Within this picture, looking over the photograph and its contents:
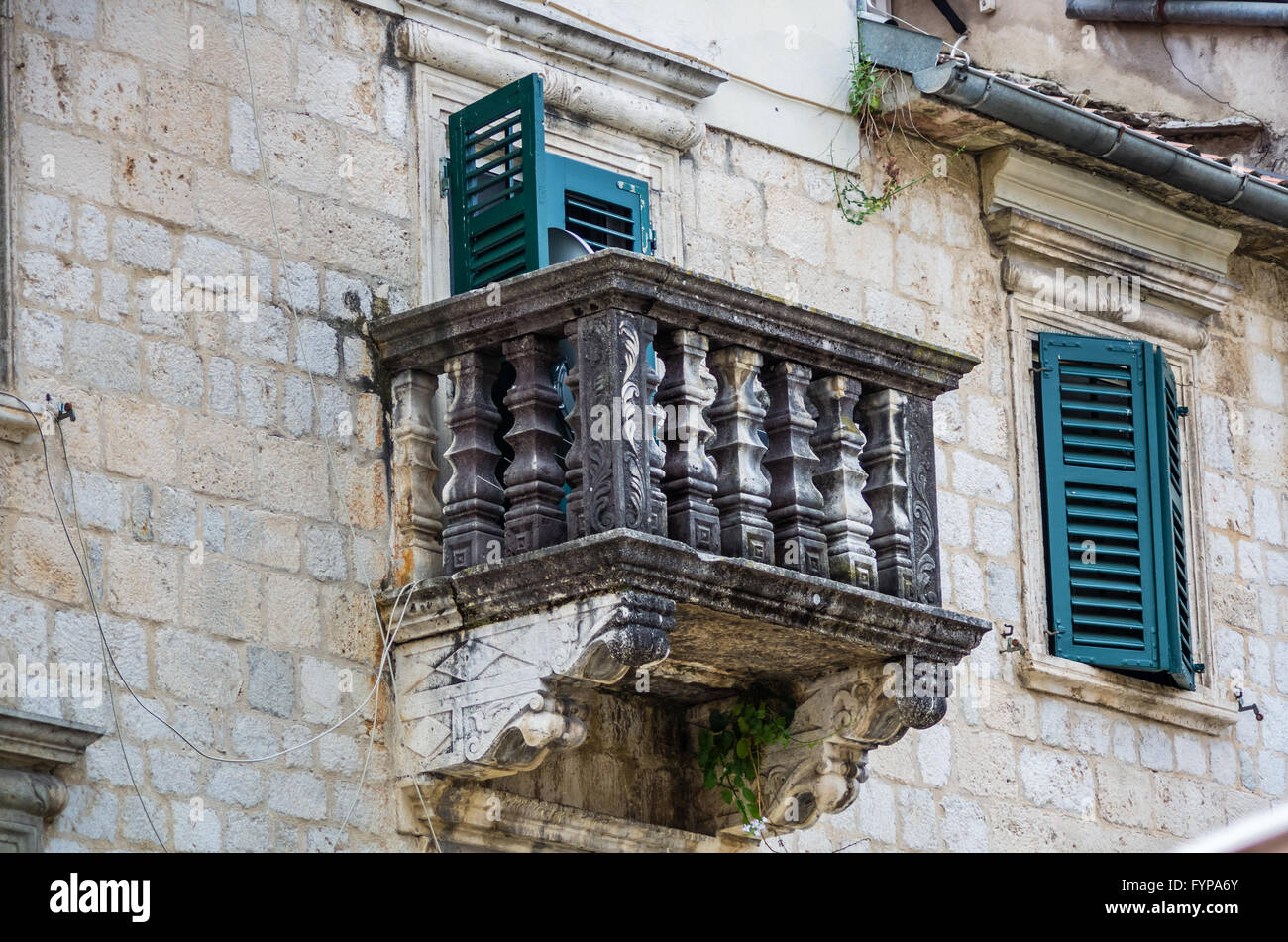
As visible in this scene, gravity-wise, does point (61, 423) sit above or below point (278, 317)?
below

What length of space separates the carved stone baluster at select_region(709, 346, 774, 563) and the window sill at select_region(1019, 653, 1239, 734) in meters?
2.33

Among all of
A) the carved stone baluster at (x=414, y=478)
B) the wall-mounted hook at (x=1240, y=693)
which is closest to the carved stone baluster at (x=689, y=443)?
the carved stone baluster at (x=414, y=478)

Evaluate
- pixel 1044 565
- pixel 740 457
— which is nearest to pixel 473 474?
pixel 740 457

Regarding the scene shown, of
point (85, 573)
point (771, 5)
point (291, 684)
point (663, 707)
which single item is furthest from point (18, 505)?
point (771, 5)

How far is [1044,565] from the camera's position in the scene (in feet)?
32.7

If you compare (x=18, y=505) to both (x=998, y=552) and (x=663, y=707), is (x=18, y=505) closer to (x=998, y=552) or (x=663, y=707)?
(x=663, y=707)

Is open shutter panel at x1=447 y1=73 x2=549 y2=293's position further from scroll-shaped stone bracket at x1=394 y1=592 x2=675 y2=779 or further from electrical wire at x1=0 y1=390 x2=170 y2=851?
electrical wire at x1=0 y1=390 x2=170 y2=851

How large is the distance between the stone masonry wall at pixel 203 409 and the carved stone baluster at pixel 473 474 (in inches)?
11.9

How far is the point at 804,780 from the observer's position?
830 centimetres

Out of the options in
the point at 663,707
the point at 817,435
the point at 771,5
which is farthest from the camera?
the point at 771,5

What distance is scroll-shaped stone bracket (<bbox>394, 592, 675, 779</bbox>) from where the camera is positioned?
7234 mm

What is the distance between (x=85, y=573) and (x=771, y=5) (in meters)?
3.92

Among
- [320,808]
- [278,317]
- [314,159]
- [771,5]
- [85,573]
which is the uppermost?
[771,5]

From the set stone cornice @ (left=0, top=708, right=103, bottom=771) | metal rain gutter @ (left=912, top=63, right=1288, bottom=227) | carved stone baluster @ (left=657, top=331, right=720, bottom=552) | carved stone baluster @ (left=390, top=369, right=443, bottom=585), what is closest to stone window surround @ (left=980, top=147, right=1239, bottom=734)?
metal rain gutter @ (left=912, top=63, right=1288, bottom=227)
